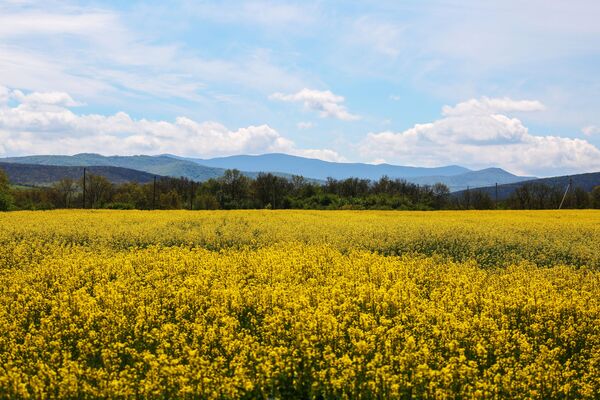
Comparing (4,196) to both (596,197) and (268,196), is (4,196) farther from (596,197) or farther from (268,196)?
(596,197)

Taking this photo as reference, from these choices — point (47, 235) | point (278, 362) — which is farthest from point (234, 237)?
point (278, 362)

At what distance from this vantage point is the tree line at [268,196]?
267 ft

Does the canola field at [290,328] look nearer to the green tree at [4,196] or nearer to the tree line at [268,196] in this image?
the green tree at [4,196]

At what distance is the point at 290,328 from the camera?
8586 millimetres

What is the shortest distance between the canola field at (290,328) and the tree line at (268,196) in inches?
2378

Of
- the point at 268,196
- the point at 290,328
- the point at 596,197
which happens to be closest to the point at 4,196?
the point at 268,196

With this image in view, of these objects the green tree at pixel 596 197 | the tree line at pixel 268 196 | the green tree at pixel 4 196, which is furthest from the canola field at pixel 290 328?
the green tree at pixel 596 197

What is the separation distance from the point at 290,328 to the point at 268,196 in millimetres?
80377

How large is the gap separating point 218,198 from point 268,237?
240 ft

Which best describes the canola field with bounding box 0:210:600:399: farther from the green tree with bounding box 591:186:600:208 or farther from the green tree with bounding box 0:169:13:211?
the green tree with bounding box 591:186:600:208

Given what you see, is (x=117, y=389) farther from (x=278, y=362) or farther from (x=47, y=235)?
(x=47, y=235)

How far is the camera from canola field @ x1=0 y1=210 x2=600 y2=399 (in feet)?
21.7

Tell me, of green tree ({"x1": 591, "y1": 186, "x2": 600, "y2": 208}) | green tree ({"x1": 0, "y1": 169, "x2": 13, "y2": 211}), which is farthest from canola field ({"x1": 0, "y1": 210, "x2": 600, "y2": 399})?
green tree ({"x1": 591, "y1": 186, "x2": 600, "y2": 208})

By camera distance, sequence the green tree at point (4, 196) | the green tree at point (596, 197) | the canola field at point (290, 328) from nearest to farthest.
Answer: the canola field at point (290, 328) → the green tree at point (4, 196) → the green tree at point (596, 197)
